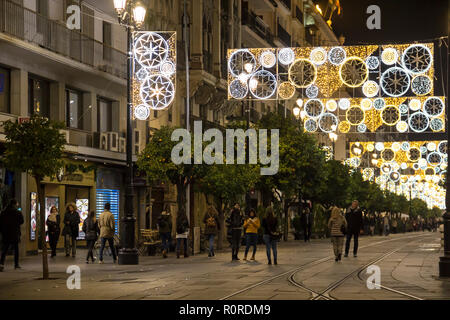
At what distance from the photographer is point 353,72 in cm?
3400

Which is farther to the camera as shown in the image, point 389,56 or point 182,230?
point 389,56

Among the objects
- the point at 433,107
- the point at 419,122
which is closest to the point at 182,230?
the point at 433,107

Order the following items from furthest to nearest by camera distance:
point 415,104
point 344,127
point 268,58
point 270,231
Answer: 1. point 344,127
2. point 415,104
3. point 268,58
4. point 270,231

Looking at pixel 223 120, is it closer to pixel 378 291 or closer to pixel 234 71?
pixel 234 71

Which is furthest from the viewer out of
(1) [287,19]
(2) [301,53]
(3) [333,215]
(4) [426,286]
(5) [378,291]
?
(1) [287,19]

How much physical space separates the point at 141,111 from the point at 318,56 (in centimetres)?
692

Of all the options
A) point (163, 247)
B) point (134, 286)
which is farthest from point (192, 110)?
point (134, 286)

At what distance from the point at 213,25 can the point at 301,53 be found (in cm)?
1508

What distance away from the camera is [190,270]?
2398 cm

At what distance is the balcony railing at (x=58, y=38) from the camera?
29.6 meters

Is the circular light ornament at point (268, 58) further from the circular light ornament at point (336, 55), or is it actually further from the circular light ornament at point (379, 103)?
the circular light ornament at point (379, 103)

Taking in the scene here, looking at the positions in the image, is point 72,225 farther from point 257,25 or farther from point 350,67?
point 257,25

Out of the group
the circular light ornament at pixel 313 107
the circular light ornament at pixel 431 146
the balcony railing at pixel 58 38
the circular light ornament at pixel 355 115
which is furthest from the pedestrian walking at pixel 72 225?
the circular light ornament at pixel 431 146

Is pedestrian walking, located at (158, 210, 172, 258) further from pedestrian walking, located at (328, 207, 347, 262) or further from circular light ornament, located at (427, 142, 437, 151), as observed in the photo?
circular light ornament, located at (427, 142, 437, 151)
